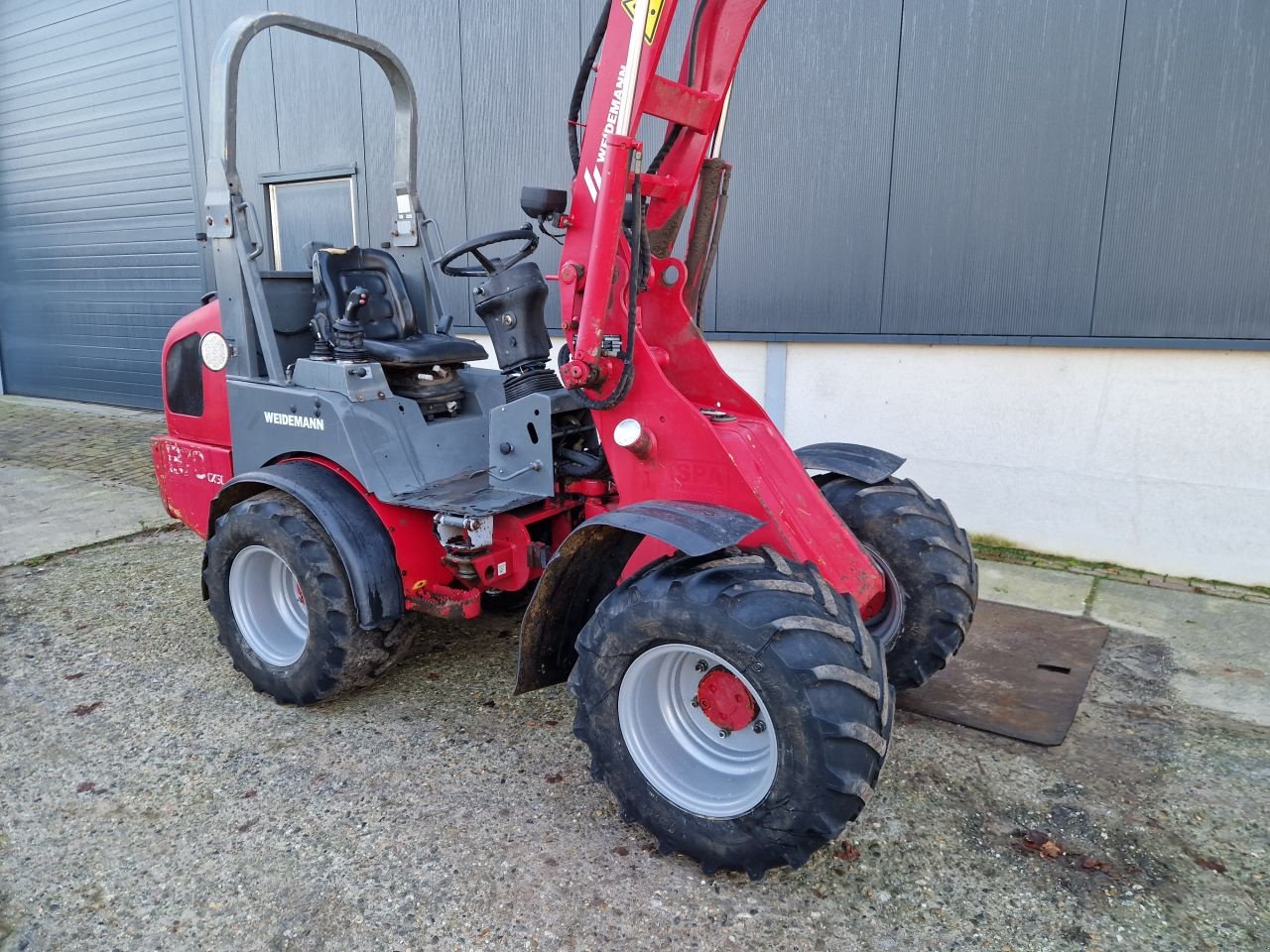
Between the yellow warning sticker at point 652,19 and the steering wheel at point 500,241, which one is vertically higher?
the yellow warning sticker at point 652,19

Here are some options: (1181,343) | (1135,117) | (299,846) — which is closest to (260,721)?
(299,846)

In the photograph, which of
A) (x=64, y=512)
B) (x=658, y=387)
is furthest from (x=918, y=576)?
(x=64, y=512)

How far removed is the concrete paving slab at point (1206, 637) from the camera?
3654 millimetres

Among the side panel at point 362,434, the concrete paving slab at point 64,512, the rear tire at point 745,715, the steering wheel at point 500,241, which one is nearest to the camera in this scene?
the rear tire at point 745,715

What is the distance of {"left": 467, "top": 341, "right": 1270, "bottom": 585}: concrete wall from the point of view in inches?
193

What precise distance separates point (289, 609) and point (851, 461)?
7.69ft

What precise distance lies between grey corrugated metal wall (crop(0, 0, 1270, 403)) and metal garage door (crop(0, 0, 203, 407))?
14.7ft

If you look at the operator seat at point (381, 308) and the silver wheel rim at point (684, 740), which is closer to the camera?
the silver wheel rim at point (684, 740)

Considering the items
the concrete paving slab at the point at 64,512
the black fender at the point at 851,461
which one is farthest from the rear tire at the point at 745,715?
the concrete paving slab at the point at 64,512

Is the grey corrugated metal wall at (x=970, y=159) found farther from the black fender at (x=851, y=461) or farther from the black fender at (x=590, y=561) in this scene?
the black fender at (x=590, y=561)

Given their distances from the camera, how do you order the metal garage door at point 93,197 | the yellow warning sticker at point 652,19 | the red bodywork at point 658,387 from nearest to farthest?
the yellow warning sticker at point 652,19 < the red bodywork at point 658,387 < the metal garage door at point 93,197

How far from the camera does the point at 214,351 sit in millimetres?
3746

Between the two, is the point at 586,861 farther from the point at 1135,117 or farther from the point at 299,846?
the point at 1135,117

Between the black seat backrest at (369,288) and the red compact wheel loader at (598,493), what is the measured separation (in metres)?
0.01
